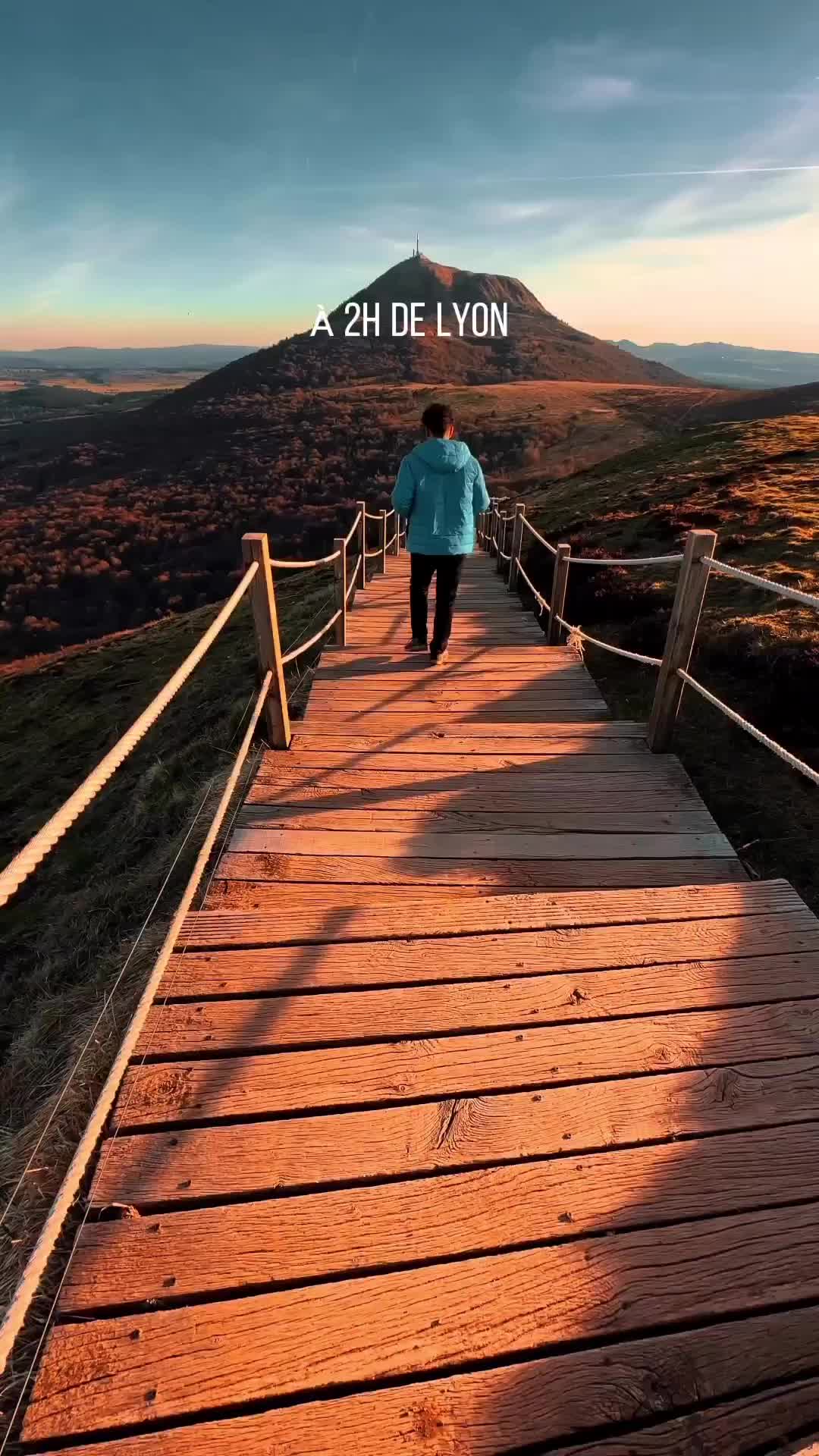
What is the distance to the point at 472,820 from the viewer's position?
12.0ft

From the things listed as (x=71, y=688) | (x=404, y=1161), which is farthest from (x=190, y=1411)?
(x=71, y=688)

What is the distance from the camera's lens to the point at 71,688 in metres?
14.6

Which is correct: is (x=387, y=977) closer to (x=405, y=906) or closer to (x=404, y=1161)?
(x=405, y=906)

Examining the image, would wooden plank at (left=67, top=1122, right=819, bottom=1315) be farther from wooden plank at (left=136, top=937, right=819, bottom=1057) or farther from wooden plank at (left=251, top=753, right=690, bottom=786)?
wooden plank at (left=251, top=753, right=690, bottom=786)

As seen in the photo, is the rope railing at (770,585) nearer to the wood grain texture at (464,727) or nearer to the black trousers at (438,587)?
the wood grain texture at (464,727)

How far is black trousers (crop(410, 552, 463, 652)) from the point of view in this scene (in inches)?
220

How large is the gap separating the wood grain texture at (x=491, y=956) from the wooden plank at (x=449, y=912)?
0.03 m

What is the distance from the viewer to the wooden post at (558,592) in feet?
21.2

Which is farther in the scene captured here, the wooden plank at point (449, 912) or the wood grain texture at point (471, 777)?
the wood grain texture at point (471, 777)

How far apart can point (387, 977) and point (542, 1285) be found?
3.29ft

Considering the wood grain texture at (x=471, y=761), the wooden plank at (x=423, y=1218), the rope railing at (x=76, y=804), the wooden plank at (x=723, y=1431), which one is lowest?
the wood grain texture at (x=471, y=761)

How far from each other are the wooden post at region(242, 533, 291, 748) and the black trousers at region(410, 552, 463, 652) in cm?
196

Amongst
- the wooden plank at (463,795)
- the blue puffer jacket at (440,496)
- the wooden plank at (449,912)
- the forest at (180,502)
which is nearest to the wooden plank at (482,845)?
the wooden plank at (463,795)

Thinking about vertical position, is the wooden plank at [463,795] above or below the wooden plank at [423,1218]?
below
